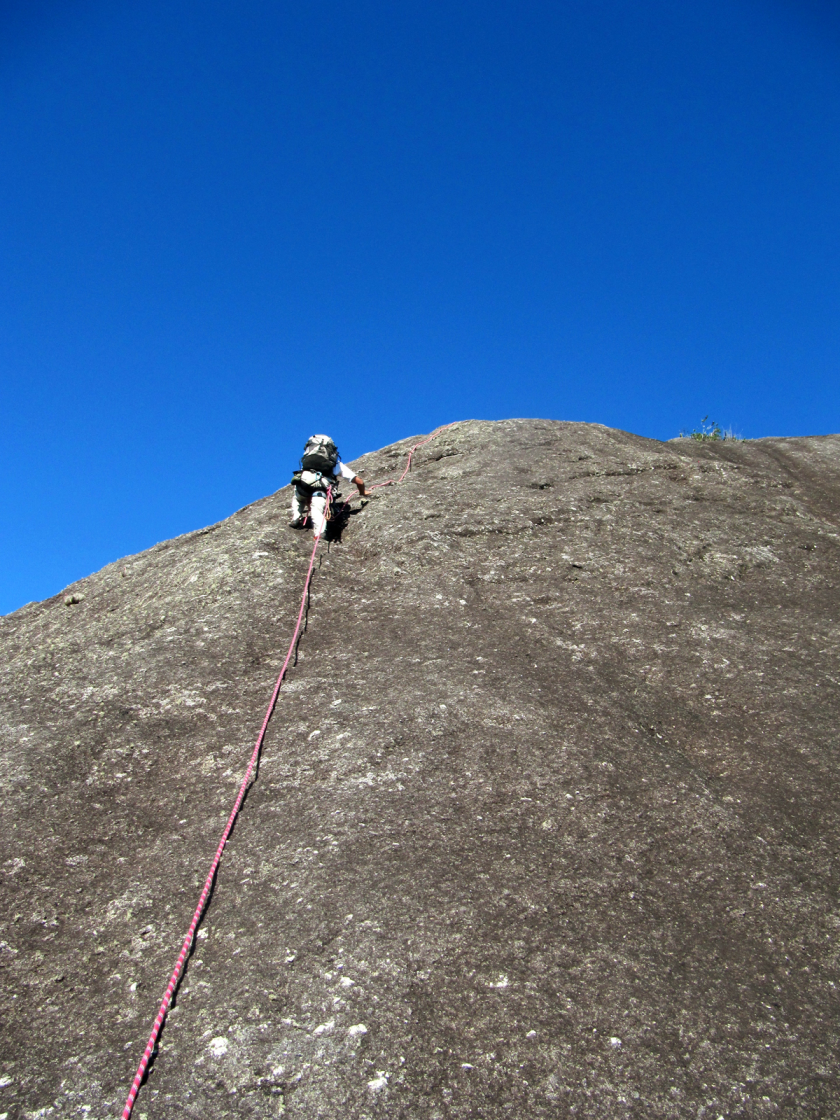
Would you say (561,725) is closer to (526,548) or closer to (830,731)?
(830,731)

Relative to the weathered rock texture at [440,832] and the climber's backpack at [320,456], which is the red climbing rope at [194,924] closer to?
the weathered rock texture at [440,832]

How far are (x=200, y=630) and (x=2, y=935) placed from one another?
3.96 metres

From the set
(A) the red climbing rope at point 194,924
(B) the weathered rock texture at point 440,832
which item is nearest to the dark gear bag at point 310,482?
(B) the weathered rock texture at point 440,832

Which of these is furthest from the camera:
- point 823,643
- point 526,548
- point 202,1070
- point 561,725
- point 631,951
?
point 526,548

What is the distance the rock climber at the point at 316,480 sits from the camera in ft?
34.7

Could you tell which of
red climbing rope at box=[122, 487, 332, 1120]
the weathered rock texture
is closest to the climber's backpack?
the weathered rock texture

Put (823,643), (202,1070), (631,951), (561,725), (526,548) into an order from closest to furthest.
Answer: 1. (202,1070)
2. (631,951)
3. (561,725)
4. (823,643)
5. (526,548)

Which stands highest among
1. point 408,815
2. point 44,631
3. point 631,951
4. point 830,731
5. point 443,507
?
point 443,507

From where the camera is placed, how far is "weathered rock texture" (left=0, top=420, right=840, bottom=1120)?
3.75m

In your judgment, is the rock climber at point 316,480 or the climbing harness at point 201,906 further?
the rock climber at point 316,480

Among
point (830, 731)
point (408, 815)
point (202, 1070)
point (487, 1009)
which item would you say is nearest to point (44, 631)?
point (408, 815)

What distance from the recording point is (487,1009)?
3973 mm

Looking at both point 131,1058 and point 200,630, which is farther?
point 200,630

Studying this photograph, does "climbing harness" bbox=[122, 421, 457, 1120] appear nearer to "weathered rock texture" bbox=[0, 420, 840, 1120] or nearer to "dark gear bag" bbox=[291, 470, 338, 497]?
"weathered rock texture" bbox=[0, 420, 840, 1120]
